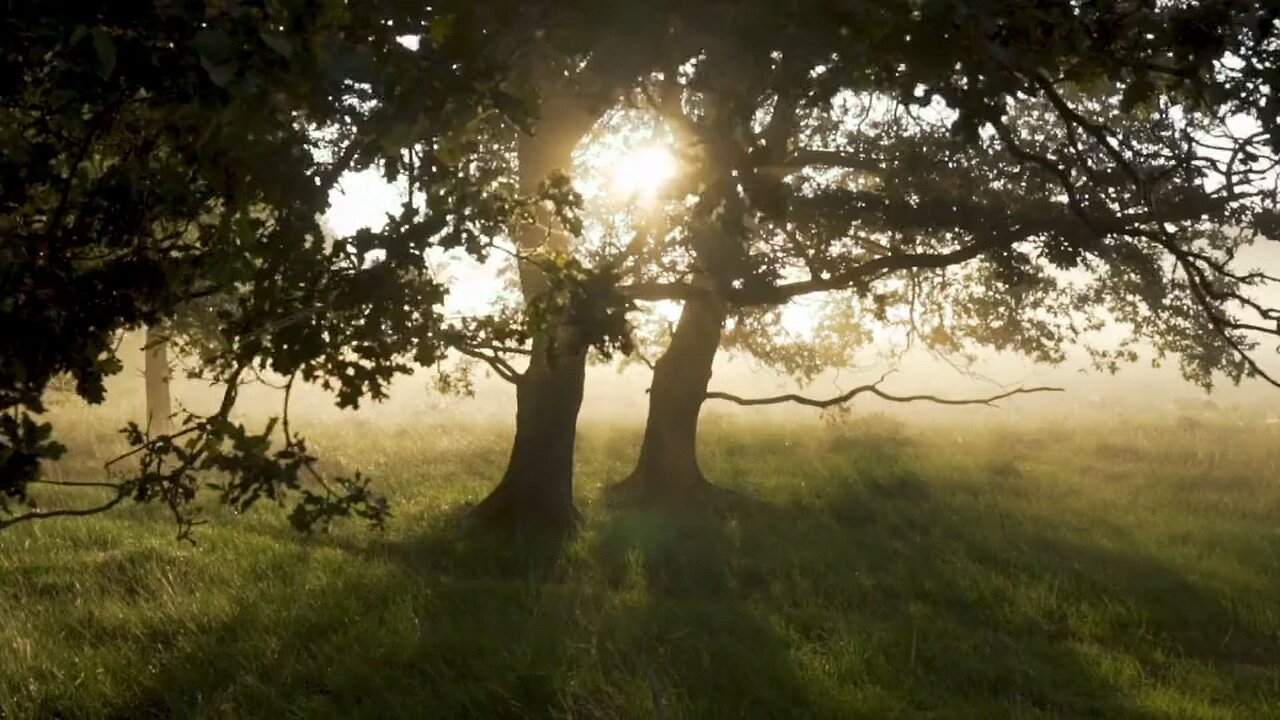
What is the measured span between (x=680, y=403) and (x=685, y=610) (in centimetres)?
692

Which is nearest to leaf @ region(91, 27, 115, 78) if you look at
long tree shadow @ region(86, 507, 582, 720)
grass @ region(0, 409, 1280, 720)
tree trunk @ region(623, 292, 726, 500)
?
grass @ region(0, 409, 1280, 720)

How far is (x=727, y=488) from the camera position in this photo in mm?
15766

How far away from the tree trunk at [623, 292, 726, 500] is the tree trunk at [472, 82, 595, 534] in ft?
6.75

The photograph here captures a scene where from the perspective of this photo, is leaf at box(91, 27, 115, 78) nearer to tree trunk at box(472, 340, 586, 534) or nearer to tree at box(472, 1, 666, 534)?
tree at box(472, 1, 666, 534)

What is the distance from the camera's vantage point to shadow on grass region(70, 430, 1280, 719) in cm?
634

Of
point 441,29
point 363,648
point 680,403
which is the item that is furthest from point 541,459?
point 441,29

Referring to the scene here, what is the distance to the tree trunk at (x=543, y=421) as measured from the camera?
12609 millimetres

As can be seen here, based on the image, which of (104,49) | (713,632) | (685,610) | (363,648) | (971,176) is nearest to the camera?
(104,49)

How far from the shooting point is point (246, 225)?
4.22 meters

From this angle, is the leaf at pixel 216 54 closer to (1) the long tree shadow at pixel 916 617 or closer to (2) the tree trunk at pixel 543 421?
(1) the long tree shadow at pixel 916 617

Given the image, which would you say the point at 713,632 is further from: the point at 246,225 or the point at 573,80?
the point at 246,225

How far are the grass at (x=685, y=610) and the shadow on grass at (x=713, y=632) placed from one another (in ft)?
0.09

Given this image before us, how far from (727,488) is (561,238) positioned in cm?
483

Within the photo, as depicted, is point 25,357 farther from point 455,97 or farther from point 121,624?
point 121,624
